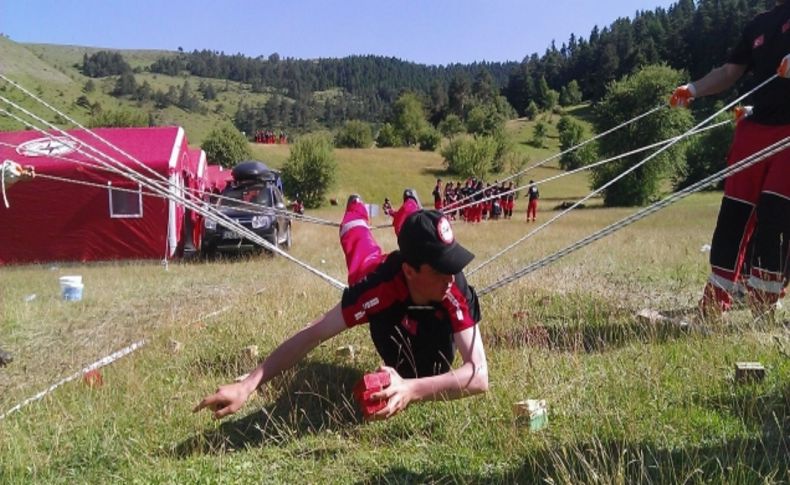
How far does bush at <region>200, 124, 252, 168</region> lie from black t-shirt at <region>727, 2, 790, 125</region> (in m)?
63.9

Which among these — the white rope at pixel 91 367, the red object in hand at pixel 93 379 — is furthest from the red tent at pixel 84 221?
the red object in hand at pixel 93 379

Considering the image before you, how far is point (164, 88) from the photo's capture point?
185 m

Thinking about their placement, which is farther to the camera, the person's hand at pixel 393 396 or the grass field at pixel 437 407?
the grass field at pixel 437 407

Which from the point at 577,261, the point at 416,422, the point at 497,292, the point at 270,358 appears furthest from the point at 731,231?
the point at 577,261

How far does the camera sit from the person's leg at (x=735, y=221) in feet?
15.2

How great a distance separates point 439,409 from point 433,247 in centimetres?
96

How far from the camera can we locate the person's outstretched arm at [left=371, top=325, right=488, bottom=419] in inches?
98.5

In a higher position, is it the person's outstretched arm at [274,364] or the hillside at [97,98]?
the hillside at [97,98]

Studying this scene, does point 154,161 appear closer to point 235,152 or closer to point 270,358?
point 270,358

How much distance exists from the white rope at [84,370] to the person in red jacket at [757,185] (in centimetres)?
430

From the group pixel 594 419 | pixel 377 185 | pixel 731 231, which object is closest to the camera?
pixel 594 419

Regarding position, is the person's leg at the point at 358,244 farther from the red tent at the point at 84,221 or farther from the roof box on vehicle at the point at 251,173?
the roof box on vehicle at the point at 251,173

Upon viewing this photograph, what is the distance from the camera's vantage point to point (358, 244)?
4684 millimetres

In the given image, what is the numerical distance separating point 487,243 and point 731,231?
502 inches
